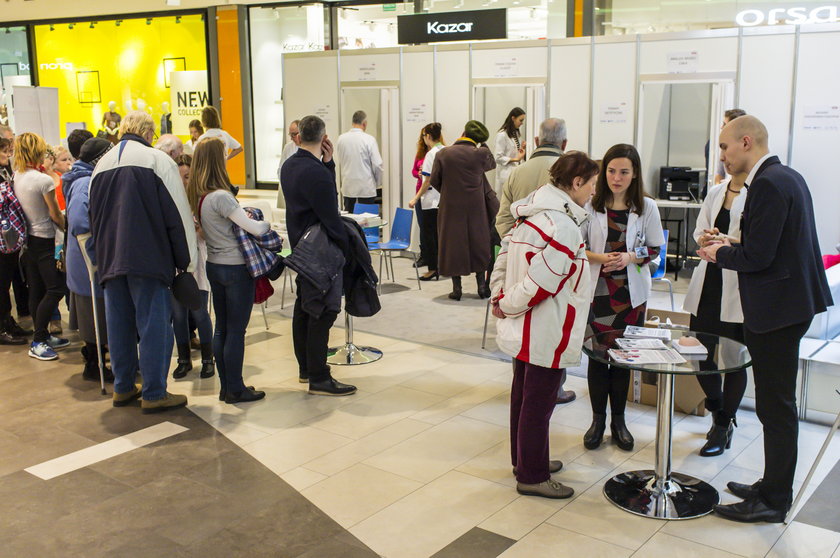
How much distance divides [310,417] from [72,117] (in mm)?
15529

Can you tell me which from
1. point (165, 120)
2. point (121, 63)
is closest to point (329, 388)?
point (165, 120)

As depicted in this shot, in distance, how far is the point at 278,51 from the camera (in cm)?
1570

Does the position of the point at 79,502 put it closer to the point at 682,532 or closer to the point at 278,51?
the point at 682,532

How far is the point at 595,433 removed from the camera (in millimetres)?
4188

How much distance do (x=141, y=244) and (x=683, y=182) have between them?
236 inches

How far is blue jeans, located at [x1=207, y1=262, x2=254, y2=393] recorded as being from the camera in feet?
15.6

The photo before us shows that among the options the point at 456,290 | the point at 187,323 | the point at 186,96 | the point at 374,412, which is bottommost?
the point at 374,412

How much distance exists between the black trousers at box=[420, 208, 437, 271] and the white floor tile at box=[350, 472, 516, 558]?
4.86m

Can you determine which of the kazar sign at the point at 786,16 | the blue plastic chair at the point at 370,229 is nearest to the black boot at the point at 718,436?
the blue plastic chair at the point at 370,229

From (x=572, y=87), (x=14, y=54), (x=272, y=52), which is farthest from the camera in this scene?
(x=14, y=54)

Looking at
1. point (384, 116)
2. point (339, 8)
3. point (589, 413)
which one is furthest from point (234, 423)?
point (339, 8)

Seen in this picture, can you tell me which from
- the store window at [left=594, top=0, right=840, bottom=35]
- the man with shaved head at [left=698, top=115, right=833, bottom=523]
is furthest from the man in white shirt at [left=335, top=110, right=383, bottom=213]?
the man with shaved head at [left=698, top=115, right=833, bottom=523]

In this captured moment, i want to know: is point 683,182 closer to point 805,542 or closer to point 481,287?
point 481,287

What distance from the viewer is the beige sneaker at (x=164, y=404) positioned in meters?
4.80
